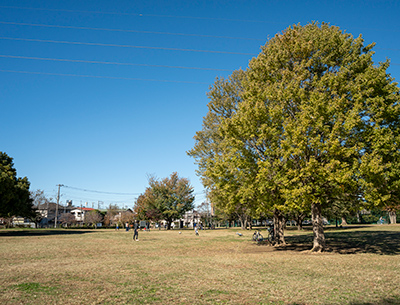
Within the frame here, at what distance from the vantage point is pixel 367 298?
25.0 ft

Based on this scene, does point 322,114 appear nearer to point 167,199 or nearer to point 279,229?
point 279,229

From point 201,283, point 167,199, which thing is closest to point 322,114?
point 201,283

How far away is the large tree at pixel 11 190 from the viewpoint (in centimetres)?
3781

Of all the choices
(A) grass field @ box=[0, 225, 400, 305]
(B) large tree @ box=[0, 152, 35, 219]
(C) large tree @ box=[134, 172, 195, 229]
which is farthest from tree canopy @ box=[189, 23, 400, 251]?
(C) large tree @ box=[134, 172, 195, 229]

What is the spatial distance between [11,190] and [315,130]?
4034cm

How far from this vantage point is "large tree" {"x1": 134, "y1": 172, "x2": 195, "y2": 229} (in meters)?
67.6

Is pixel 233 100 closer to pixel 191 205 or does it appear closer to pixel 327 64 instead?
pixel 327 64

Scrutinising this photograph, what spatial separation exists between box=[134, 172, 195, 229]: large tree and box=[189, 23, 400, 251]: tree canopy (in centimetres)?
4798

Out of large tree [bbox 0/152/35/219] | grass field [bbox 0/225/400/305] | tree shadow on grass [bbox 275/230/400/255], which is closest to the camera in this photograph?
grass field [bbox 0/225/400/305]

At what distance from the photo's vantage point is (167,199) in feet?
225

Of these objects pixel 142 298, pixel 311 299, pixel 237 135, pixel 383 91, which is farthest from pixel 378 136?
pixel 142 298

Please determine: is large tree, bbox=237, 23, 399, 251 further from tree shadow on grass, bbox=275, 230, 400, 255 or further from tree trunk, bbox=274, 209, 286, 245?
tree trunk, bbox=274, 209, 286, 245

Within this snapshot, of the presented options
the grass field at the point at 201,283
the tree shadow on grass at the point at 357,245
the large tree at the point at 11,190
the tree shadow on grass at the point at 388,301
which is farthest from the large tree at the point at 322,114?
the large tree at the point at 11,190

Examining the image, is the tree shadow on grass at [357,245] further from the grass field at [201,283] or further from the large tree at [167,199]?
the large tree at [167,199]
